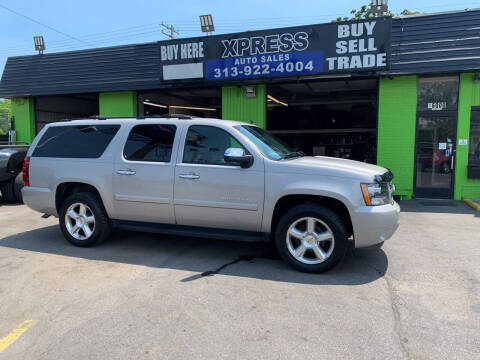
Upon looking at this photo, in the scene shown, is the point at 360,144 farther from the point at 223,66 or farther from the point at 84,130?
the point at 84,130

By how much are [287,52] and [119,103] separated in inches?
243

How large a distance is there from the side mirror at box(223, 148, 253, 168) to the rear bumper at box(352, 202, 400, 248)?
1423 mm

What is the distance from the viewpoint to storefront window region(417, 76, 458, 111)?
974 centimetres

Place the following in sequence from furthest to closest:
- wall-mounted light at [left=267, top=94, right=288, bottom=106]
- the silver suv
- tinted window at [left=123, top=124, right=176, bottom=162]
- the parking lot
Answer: wall-mounted light at [left=267, top=94, right=288, bottom=106], tinted window at [left=123, top=124, right=176, bottom=162], the silver suv, the parking lot

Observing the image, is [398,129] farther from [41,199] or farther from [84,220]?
[41,199]

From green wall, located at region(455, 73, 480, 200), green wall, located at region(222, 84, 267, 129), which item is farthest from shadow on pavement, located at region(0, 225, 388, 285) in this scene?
green wall, located at region(222, 84, 267, 129)

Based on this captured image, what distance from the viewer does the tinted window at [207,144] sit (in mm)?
4996

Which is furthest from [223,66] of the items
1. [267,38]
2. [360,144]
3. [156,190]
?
[360,144]

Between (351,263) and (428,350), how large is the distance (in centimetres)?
199

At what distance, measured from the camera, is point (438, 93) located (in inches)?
387

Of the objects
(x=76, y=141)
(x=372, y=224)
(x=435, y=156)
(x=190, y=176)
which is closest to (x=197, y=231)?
(x=190, y=176)

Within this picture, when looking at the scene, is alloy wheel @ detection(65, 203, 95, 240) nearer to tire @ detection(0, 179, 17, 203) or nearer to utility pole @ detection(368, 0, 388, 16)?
tire @ detection(0, 179, 17, 203)

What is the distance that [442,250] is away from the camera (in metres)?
5.59

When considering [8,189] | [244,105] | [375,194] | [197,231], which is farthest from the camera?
[244,105]
